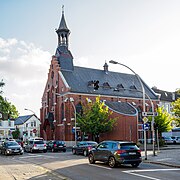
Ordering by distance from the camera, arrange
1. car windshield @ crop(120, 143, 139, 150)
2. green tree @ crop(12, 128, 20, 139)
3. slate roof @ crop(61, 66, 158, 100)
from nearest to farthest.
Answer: car windshield @ crop(120, 143, 139, 150), slate roof @ crop(61, 66, 158, 100), green tree @ crop(12, 128, 20, 139)

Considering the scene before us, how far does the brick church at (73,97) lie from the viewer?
52750 mm

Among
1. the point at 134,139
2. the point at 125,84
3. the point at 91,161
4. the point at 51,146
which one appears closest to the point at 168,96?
the point at 125,84

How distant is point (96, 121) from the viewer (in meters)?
48.0

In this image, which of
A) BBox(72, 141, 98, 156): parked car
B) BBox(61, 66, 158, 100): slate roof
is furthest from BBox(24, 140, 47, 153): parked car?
BBox(61, 66, 158, 100): slate roof

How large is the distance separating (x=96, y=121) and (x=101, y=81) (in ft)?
57.7

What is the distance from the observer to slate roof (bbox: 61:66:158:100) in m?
59.1

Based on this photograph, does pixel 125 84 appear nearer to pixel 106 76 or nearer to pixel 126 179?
pixel 106 76

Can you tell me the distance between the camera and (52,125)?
196 ft

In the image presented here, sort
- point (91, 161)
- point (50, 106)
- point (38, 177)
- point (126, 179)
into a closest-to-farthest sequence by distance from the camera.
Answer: point (126, 179)
point (38, 177)
point (91, 161)
point (50, 106)

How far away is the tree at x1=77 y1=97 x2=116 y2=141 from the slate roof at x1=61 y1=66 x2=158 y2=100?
28.7 feet

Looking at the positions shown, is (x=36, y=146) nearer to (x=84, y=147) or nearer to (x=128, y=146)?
(x=84, y=147)

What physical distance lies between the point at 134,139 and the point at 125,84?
1792 centimetres

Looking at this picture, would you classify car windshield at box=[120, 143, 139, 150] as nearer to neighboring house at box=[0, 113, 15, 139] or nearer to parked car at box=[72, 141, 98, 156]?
parked car at box=[72, 141, 98, 156]

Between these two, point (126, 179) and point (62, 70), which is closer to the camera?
point (126, 179)
